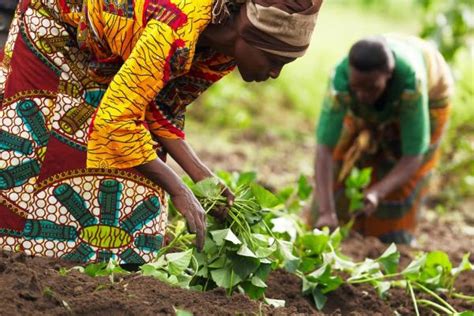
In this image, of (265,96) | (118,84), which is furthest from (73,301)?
(265,96)

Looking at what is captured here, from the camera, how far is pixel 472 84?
Result: 8.00m

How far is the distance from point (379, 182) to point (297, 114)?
3.82m

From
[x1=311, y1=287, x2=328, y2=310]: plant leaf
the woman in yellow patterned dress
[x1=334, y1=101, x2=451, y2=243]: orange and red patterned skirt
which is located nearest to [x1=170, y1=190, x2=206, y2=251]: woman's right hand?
the woman in yellow patterned dress

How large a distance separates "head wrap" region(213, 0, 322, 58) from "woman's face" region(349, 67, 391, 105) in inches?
77.4

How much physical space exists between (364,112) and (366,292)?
1.78m

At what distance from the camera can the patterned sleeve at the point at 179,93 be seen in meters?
3.56

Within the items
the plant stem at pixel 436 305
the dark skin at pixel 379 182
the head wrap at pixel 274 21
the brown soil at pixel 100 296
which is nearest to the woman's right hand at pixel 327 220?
the dark skin at pixel 379 182

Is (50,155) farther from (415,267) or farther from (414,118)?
(414,118)

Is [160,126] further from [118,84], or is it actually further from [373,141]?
[373,141]

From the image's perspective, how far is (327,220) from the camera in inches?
219

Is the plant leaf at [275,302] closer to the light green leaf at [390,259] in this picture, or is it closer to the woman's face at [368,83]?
the light green leaf at [390,259]

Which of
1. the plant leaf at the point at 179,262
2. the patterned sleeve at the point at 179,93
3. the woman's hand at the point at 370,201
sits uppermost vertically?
the patterned sleeve at the point at 179,93

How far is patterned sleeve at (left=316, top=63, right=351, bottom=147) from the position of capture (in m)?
5.52

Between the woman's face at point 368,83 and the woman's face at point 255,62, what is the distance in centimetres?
193
